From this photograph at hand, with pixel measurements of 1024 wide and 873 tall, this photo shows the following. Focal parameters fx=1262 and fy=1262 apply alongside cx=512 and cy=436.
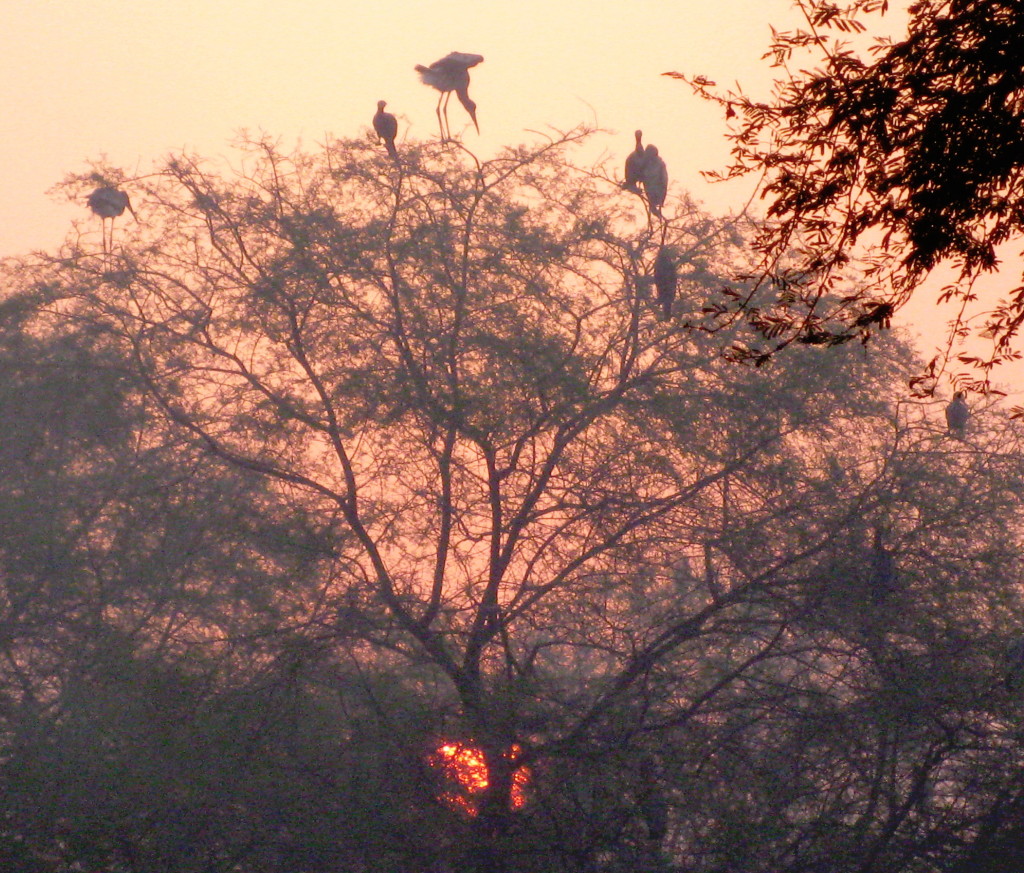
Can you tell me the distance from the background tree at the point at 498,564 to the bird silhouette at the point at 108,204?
231 mm

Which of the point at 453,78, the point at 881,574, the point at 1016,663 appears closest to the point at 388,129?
the point at 453,78

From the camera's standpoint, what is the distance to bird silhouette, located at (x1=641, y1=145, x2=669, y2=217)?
9.98m

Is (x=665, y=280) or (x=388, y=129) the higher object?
(x=388, y=129)

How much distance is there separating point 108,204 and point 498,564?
14.3ft

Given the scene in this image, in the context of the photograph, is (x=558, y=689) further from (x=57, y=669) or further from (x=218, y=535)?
(x=57, y=669)

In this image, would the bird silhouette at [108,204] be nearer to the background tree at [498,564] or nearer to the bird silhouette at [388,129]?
the background tree at [498,564]

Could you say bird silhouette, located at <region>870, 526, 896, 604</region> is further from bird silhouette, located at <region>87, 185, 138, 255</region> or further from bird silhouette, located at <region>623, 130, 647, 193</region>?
bird silhouette, located at <region>87, 185, 138, 255</region>

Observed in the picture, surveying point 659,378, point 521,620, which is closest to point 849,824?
point 521,620

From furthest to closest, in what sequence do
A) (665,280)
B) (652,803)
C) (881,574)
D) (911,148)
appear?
(665,280), (881,574), (652,803), (911,148)

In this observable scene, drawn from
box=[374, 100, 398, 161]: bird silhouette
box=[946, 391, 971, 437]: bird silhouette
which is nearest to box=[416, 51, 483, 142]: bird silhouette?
box=[374, 100, 398, 161]: bird silhouette

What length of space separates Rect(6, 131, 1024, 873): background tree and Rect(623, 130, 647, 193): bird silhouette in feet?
0.67

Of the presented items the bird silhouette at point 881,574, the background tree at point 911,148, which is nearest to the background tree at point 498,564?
the bird silhouette at point 881,574

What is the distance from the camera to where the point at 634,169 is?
33.1ft

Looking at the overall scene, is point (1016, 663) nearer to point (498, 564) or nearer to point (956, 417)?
point (956, 417)
